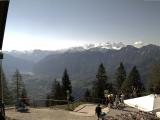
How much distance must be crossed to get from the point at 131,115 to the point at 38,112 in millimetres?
8458

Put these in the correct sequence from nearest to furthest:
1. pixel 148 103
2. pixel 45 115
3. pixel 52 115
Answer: pixel 148 103
pixel 45 115
pixel 52 115

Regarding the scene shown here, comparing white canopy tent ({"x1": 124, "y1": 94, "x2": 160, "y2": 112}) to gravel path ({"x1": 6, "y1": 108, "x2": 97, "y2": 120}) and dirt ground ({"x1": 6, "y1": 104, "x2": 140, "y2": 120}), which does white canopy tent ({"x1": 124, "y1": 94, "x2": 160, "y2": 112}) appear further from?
gravel path ({"x1": 6, "y1": 108, "x2": 97, "y2": 120})

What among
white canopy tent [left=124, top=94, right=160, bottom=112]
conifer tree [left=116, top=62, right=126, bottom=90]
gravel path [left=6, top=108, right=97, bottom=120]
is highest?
conifer tree [left=116, top=62, right=126, bottom=90]

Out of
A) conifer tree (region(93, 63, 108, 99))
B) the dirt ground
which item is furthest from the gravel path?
conifer tree (region(93, 63, 108, 99))

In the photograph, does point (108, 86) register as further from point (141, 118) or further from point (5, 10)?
point (5, 10)

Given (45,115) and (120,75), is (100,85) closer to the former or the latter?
(120,75)

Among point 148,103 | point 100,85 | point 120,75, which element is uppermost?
point 120,75

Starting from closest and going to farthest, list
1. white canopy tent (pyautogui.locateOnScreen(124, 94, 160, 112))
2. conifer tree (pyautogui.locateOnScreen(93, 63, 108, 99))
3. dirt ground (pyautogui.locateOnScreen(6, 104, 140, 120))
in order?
white canopy tent (pyautogui.locateOnScreen(124, 94, 160, 112)) < dirt ground (pyautogui.locateOnScreen(6, 104, 140, 120)) < conifer tree (pyautogui.locateOnScreen(93, 63, 108, 99))

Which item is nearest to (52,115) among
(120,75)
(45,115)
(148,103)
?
(45,115)

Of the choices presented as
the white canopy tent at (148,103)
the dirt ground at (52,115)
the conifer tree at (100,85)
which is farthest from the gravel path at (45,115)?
the conifer tree at (100,85)

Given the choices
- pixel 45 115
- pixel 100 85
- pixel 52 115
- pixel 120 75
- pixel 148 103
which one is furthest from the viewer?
pixel 120 75

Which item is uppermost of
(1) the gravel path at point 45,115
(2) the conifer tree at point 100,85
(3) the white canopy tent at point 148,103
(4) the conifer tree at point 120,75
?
(4) the conifer tree at point 120,75

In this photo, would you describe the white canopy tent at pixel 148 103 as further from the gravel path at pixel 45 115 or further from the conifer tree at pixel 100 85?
the conifer tree at pixel 100 85

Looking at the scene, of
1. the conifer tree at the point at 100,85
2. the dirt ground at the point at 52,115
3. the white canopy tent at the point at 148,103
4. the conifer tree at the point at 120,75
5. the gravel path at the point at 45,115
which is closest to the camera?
the white canopy tent at the point at 148,103
